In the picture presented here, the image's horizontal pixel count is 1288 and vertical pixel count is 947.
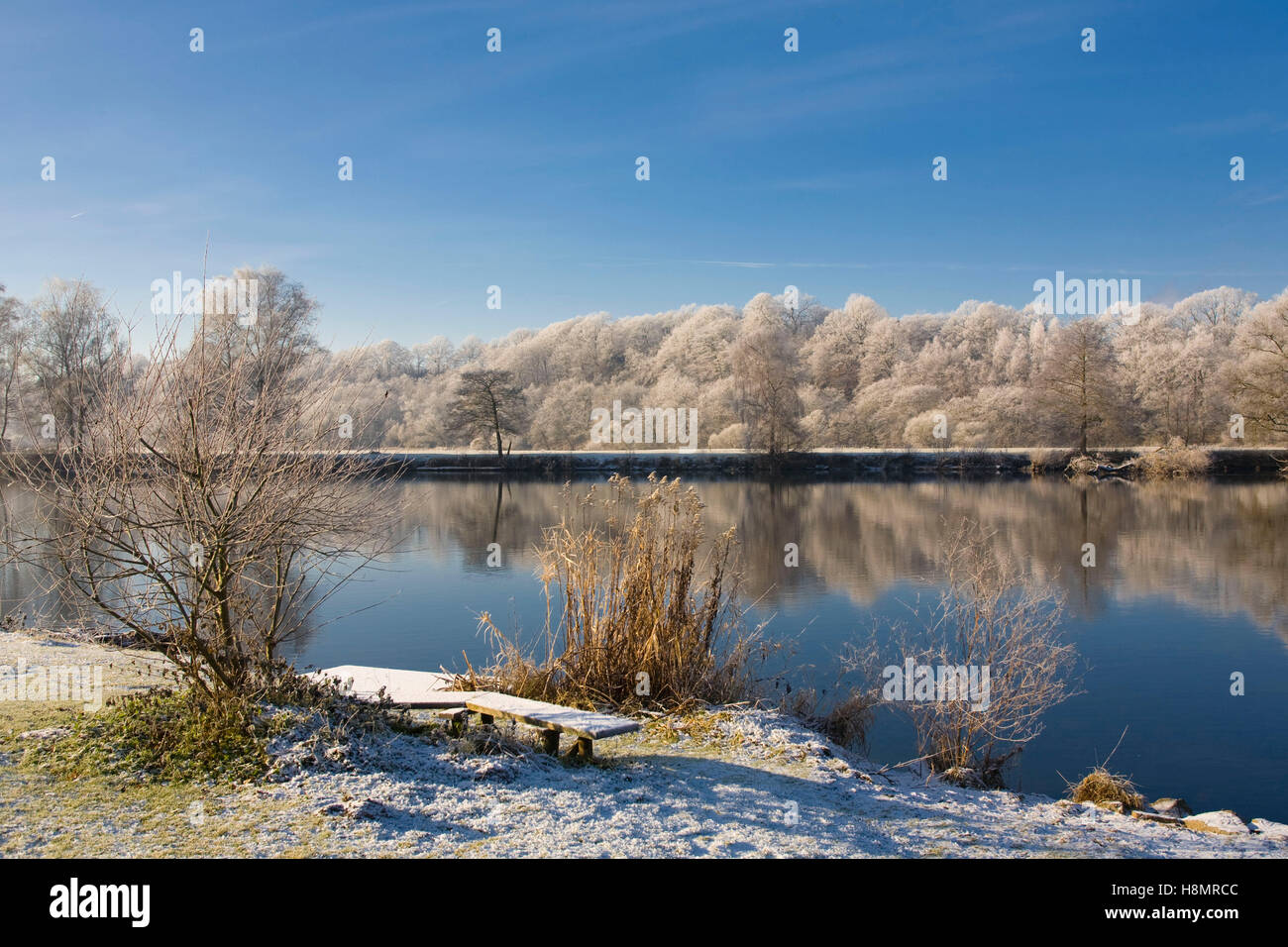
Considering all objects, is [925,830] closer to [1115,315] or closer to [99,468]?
[99,468]

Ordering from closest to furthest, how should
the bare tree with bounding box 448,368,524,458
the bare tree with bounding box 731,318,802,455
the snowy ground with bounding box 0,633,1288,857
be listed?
the snowy ground with bounding box 0,633,1288,857 < the bare tree with bounding box 731,318,802,455 < the bare tree with bounding box 448,368,524,458

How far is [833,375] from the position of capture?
242ft

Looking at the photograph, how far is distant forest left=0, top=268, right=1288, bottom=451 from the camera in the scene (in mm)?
42656

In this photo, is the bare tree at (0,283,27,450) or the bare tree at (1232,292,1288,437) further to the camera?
the bare tree at (1232,292,1288,437)

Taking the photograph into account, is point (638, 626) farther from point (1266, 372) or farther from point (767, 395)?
point (1266, 372)

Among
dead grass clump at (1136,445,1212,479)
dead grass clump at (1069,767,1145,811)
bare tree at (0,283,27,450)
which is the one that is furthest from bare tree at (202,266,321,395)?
dead grass clump at (1136,445,1212,479)

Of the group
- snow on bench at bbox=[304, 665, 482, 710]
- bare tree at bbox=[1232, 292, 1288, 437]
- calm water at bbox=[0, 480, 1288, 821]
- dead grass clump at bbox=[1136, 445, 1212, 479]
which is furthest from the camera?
bare tree at bbox=[1232, 292, 1288, 437]

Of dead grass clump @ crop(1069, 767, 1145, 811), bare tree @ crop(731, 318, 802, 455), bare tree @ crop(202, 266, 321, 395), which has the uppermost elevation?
bare tree @ crop(731, 318, 802, 455)

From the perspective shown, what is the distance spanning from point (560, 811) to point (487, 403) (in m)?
45.8

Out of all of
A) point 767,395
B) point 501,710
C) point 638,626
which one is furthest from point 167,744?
point 767,395

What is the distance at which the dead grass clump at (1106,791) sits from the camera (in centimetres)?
681

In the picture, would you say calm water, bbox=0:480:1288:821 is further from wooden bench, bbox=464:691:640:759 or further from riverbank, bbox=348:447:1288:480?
riverbank, bbox=348:447:1288:480

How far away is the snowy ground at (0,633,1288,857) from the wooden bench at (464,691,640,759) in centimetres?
14

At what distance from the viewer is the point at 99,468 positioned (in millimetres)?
5418
